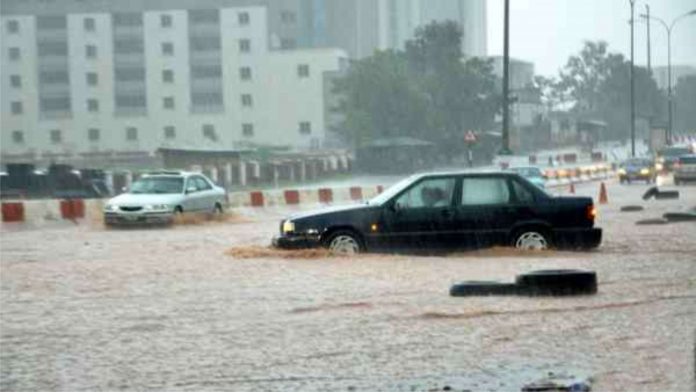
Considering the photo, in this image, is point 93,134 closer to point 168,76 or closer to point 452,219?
point 168,76

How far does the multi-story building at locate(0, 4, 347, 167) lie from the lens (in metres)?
74.7

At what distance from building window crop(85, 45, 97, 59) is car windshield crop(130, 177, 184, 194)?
50.0 meters

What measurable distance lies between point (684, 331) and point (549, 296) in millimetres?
2615

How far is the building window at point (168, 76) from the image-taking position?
8012 cm

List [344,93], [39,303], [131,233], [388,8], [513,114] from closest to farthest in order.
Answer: [39,303], [131,233], [513,114], [344,93], [388,8]

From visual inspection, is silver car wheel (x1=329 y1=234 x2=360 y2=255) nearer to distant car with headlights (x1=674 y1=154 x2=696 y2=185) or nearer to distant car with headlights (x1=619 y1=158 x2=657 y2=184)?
distant car with headlights (x1=674 y1=154 x2=696 y2=185)

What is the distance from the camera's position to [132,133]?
77.6 m

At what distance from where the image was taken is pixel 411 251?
677 inches

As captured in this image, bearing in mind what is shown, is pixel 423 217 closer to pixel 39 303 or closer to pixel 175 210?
pixel 39 303

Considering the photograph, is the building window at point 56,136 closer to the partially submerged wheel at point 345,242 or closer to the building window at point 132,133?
the building window at point 132,133

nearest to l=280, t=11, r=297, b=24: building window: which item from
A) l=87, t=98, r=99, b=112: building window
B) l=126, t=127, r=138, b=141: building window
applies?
l=126, t=127, r=138, b=141: building window

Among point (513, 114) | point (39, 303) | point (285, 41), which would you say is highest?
point (285, 41)

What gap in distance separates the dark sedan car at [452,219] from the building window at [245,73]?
214 feet

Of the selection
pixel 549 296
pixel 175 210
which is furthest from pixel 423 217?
pixel 175 210
